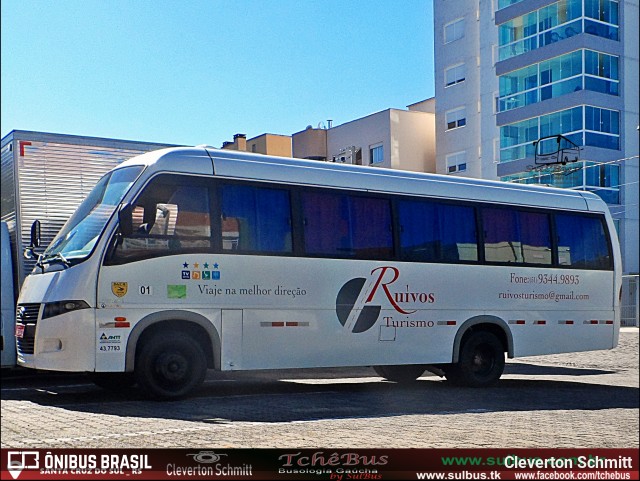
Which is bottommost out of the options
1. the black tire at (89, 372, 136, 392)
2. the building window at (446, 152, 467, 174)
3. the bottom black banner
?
the black tire at (89, 372, 136, 392)

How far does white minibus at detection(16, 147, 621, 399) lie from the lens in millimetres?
10906

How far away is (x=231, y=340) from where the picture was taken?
11.7 meters

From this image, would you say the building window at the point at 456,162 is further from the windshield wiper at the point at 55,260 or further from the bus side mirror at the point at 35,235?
the windshield wiper at the point at 55,260

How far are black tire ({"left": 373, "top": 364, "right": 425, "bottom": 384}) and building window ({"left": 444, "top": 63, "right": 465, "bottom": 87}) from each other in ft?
115

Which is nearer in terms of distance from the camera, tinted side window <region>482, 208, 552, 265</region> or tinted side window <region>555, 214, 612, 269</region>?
tinted side window <region>482, 208, 552, 265</region>

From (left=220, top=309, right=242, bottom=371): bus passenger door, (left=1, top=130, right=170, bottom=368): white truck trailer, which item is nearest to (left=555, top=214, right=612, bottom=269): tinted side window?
(left=220, top=309, right=242, bottom=371): bus passenger door

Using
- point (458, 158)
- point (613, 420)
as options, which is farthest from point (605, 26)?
point (613, 420)

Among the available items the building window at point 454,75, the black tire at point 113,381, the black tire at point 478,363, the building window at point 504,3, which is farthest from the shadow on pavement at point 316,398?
the building window at point 454,75

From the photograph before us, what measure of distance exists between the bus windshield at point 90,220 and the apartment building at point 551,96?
927 inches

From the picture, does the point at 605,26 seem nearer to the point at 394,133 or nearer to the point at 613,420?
the point at 394,133

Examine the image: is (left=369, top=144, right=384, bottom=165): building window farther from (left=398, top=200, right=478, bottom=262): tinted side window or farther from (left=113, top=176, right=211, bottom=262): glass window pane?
(left=113, top=176, right=211, bottom=262): glass window pane

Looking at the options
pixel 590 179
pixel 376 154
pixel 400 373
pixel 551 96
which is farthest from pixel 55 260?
pixel 376 154

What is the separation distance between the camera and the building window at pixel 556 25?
123ft

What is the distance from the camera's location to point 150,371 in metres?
10.9
